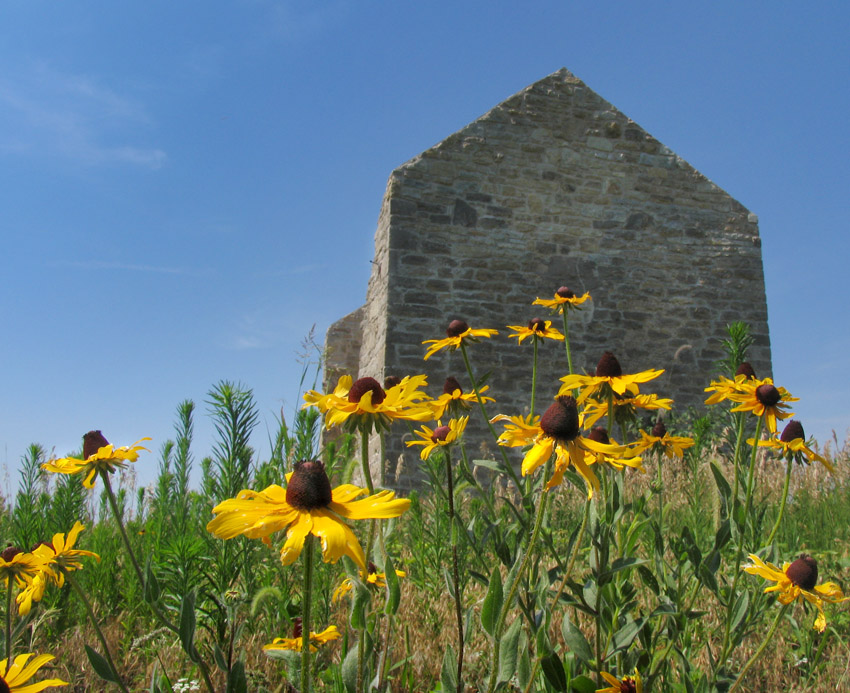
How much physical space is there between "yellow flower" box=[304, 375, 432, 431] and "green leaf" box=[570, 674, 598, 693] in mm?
684

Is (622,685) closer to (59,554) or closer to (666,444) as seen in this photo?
A: (666,444)

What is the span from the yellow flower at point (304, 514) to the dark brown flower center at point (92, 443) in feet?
2.59

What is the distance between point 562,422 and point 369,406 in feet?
1.30

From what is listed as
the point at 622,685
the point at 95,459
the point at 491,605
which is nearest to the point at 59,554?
the point at 95,459

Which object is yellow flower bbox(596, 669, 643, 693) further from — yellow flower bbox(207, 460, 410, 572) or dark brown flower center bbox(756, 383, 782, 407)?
dark brown flower center bbox(756, 383, 782, 407)

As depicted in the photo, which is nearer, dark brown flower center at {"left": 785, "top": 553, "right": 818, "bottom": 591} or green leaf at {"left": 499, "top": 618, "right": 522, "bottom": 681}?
green leaf at {"left": 499, "top": 618, "right": 522, "bottom": 681}

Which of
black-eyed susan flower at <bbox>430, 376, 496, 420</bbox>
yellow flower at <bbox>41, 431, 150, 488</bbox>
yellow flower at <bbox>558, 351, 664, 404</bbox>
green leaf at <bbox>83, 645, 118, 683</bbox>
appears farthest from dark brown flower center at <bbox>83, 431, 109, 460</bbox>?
yellow flower at <bbox>558, 351, 664, 404</bbox>

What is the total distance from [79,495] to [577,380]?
270cm

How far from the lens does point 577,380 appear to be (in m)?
1.69

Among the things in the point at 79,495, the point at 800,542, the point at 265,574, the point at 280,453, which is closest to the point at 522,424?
the point at 280,453

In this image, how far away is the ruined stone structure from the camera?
7.46 meters

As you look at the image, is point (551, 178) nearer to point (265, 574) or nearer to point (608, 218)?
point (608, 218)

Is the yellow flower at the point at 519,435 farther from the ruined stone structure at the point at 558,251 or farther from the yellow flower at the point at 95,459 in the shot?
the ruined stone structure at the point at 558,251

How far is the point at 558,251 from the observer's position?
8070mm
